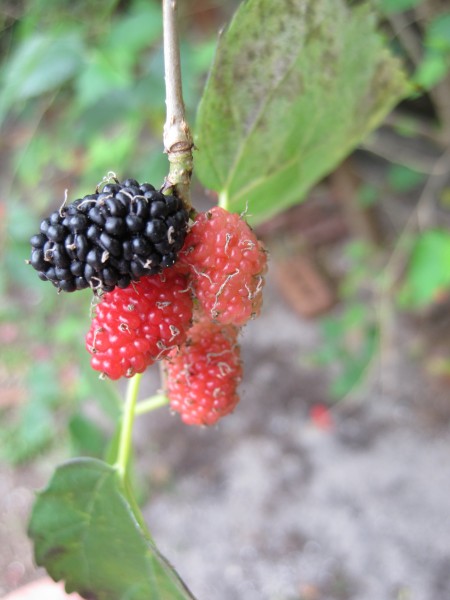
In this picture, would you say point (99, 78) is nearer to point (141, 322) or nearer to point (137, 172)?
point (137, 172)

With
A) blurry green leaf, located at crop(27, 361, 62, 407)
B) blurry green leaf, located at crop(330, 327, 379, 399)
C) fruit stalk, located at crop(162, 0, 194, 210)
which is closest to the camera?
fruit stalk, located at crop(162, 0, 194, 210)

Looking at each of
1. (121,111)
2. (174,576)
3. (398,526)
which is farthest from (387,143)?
(174,576)

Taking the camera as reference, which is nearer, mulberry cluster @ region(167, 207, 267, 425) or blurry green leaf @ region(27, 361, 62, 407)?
mulberry cluster @ region(167, 207, 267, 425)

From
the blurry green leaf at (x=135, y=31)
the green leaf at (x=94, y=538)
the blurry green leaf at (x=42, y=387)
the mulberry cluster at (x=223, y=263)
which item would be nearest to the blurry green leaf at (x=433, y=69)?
the blurry green leaf at (x=135, y=31)

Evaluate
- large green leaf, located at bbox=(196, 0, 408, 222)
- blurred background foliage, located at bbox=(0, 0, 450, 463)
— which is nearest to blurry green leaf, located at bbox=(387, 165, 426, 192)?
blurred background foliage, located at bbox=(0, 0, 450, 463)

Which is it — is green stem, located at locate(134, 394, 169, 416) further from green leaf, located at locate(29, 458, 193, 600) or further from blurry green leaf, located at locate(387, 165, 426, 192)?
blurry green leaf, located at locate(387, 165, 426, 192)

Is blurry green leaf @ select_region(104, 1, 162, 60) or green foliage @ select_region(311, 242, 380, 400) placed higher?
blurry green leaf @ select_region(104, 1, 162, 60)

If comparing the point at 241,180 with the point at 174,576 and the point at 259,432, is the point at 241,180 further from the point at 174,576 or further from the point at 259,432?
the point at 259,432
